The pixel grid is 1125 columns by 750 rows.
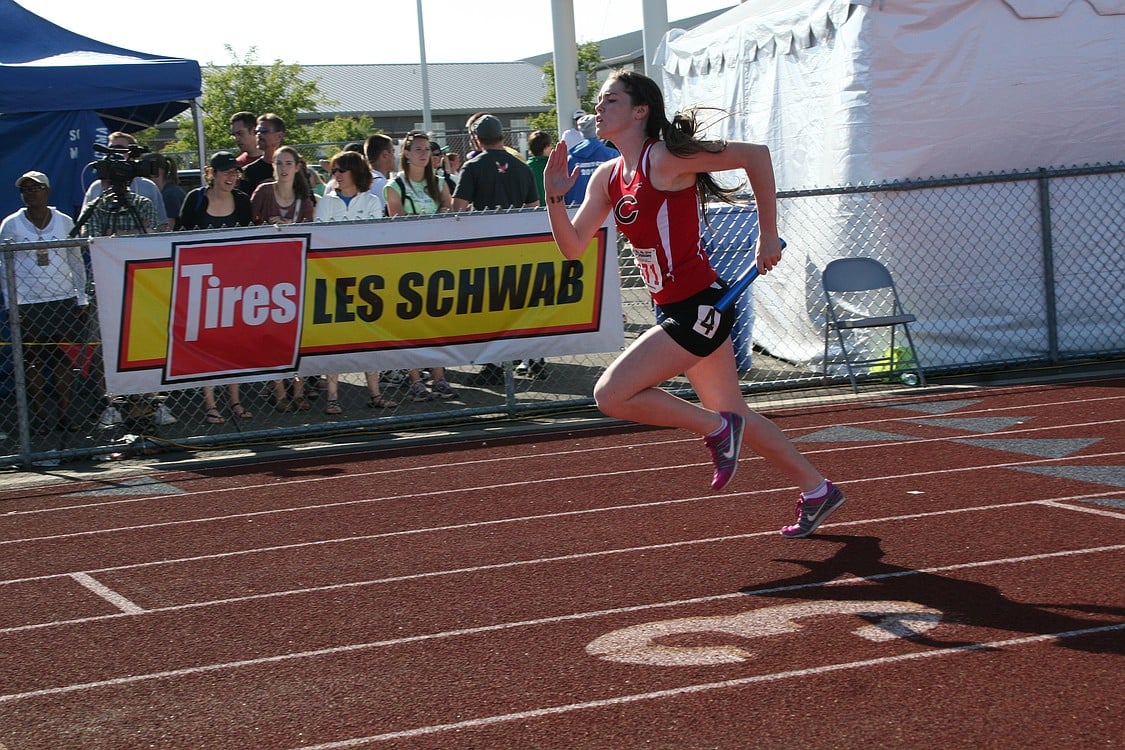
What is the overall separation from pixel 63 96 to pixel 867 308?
24.8 ft

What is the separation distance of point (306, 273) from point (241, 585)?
419 cm

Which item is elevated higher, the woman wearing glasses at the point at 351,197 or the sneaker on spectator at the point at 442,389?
the woman wearing glasses at the point at 351,197

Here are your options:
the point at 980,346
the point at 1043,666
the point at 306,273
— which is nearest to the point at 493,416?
the point at 306,273

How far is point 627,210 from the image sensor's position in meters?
5.70

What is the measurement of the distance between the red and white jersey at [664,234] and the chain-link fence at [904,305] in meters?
4.97

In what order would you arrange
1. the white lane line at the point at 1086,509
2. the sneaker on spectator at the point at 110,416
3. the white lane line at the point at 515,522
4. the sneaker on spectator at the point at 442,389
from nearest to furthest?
the white lane line at the point at 1086,509
the white lane line at the point at 515,522
the sneaker on spectator at the point at 110,416
the sneaker on spectator at the point at 442,389

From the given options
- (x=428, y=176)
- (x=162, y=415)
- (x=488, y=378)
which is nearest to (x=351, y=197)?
(x=428, y=176)

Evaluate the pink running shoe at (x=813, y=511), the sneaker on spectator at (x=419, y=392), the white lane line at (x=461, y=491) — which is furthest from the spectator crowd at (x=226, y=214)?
the pink running shoe at (x=813, y=511)

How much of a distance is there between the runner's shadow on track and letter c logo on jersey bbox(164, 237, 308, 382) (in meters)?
5.09

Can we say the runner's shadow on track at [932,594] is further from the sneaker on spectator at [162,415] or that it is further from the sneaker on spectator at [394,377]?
the sneaker on spectator at [162,415]

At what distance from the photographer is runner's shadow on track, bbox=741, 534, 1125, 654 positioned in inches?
186

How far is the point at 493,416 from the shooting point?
10.8 meters

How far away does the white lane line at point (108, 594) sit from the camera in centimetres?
582

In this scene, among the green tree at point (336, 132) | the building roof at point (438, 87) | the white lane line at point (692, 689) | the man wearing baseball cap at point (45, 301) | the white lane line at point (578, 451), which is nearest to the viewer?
the white lane line at point (692, 689)
